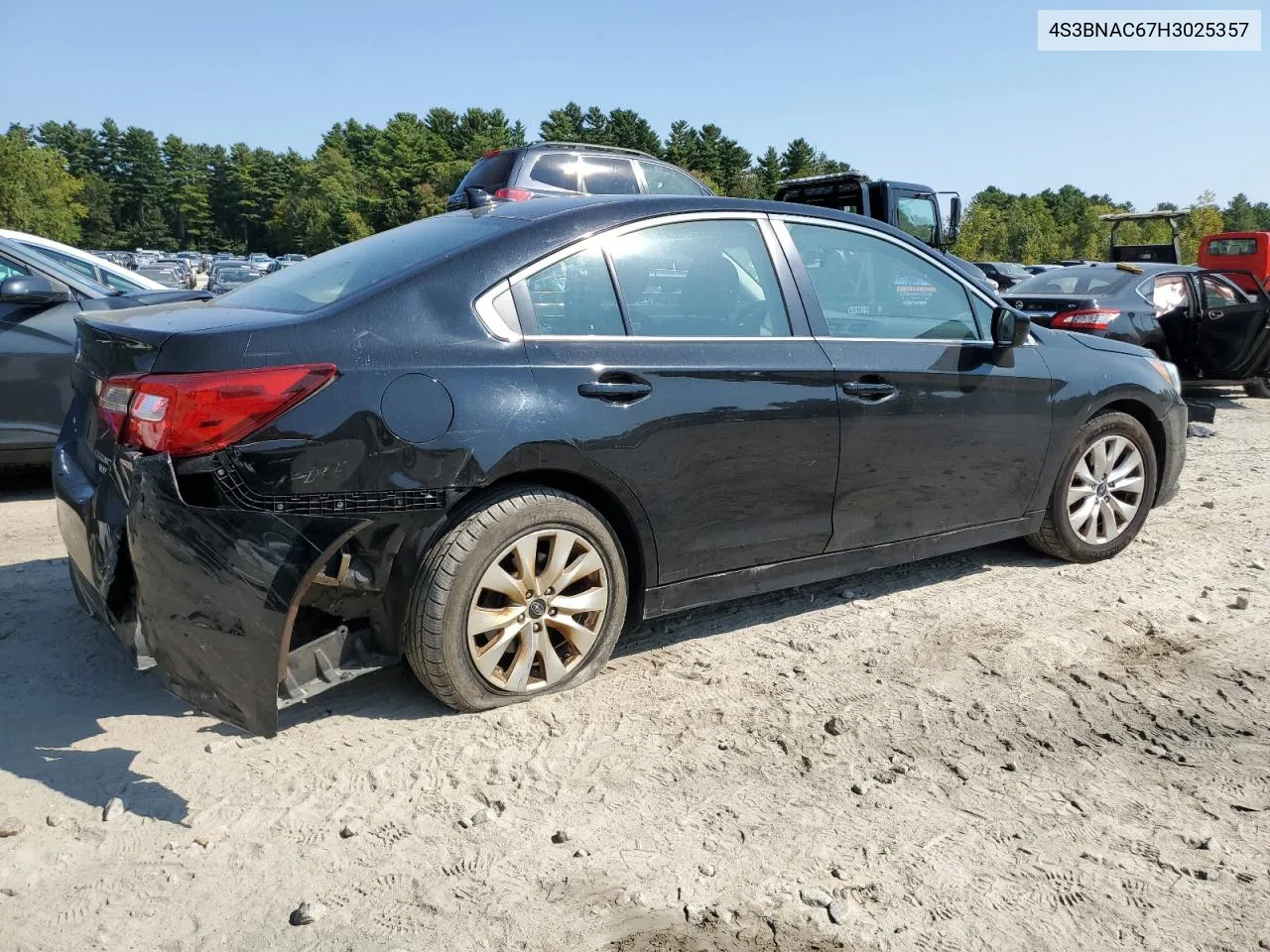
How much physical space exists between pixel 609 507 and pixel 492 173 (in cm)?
778

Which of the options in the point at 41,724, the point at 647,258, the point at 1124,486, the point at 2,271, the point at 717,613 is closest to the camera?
the point at 41,724

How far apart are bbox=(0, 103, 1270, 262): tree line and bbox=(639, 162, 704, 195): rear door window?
28656mm

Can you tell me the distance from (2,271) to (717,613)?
189 inches

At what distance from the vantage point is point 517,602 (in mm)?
3197

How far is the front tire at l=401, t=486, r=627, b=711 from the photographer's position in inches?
119

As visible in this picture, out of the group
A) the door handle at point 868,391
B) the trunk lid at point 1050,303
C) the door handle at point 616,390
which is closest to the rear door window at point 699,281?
the door handle at point 616,390

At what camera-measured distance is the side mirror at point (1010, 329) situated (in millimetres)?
4262

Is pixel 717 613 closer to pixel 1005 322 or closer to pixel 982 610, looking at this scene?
pixel 982 610

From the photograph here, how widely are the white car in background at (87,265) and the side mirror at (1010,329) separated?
5.20 metres

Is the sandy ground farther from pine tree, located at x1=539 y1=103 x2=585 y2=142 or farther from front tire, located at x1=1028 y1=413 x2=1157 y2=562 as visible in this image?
pine tree, located at x1=539 y1=103 x2=585 y2=142

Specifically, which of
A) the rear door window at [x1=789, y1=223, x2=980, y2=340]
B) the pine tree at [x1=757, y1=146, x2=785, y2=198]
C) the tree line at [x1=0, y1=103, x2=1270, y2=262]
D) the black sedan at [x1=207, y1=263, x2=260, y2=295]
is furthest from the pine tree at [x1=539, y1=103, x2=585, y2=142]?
the rear door window at [x1=789, y1=223, x2=980, y2=340]

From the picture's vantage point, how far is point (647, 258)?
350 centimetres

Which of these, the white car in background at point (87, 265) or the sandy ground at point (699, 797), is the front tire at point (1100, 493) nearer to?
the sandy ground at point (699, 797)

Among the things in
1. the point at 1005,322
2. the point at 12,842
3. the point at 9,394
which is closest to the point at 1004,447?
the point at 1005,322
